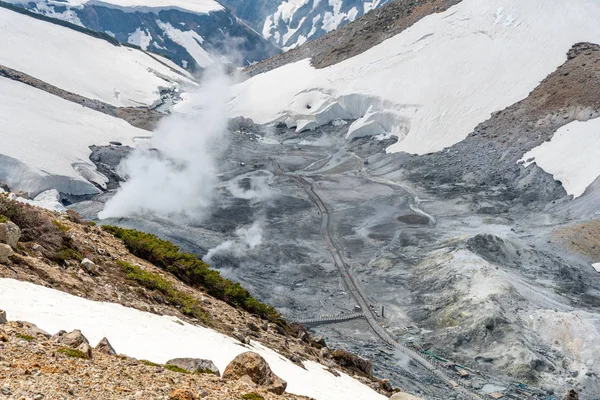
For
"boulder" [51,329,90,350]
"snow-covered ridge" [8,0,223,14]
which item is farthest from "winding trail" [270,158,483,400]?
"snow-covered ridge" [8,0,223,14]

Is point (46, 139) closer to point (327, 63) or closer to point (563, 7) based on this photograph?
point (327, 63)

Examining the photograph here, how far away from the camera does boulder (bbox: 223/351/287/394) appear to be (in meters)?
9.34

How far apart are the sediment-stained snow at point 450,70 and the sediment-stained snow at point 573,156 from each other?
333 inches

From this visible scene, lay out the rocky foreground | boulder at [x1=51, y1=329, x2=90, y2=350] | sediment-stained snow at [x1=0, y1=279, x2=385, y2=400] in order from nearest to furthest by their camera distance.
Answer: the rocky foreground < boulder at [x1=51, y1=329, x2=90, y2=350] < sediment-stained snow at [x1=0, y1=279, x2=385, y2=400]

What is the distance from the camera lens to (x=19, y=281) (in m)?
11.2

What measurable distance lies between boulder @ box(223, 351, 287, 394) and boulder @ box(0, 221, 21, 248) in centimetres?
567

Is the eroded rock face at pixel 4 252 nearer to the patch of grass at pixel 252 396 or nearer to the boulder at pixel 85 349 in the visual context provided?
the boulder at pixel 85 349

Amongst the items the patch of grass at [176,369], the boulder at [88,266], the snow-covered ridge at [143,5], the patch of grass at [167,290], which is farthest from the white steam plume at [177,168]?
the snow-covered ridge at [143,5]

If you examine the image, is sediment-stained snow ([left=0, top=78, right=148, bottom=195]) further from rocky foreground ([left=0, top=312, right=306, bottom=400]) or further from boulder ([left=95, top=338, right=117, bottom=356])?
rocky foreground ([left=0, top=312, right=306, bottom=400])

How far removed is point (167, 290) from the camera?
14797mm

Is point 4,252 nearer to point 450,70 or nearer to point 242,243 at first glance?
point 242,243

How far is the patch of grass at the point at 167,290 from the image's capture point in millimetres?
14262

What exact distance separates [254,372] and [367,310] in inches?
794

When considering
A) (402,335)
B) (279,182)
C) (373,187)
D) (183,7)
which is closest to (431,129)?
(373,187)
